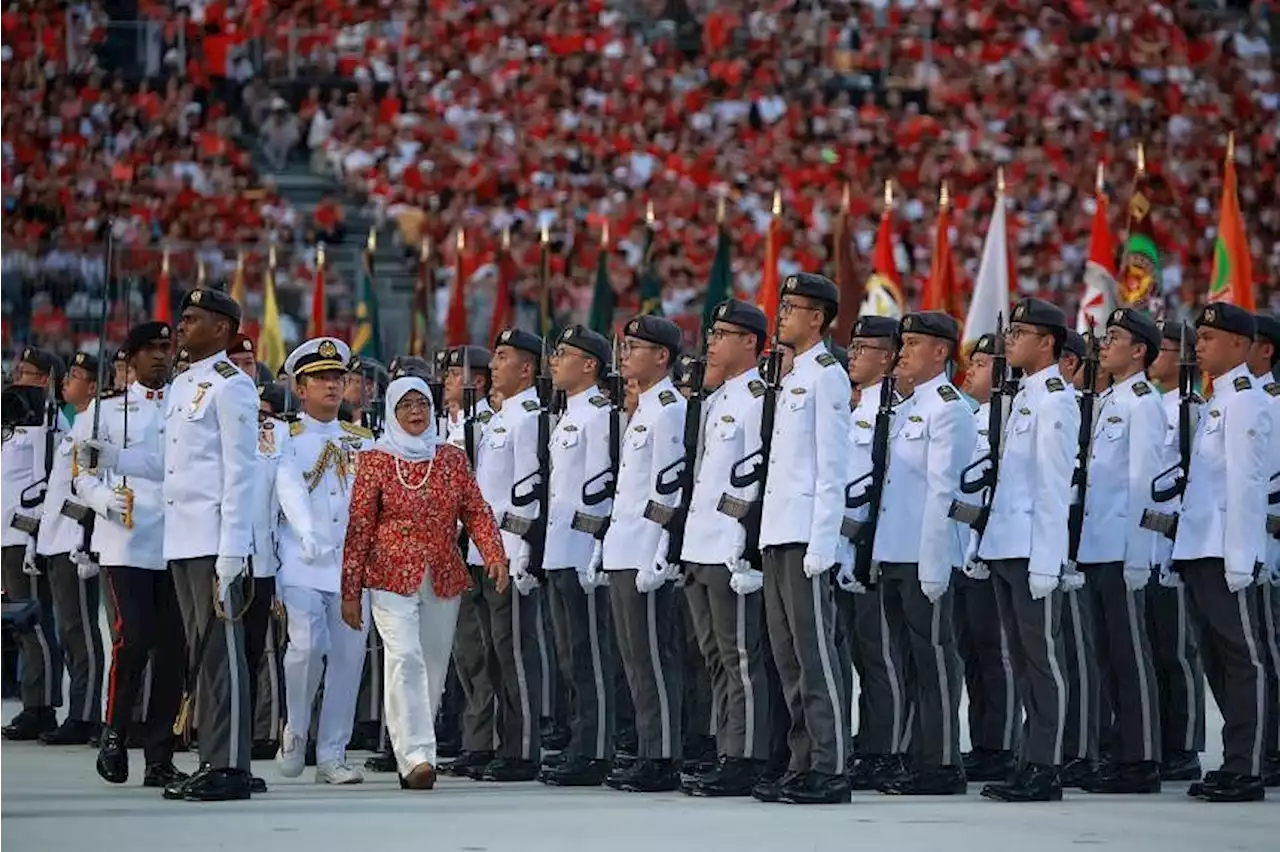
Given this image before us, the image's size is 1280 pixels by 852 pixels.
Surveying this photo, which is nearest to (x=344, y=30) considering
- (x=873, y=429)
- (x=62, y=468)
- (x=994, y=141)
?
(x=994, y=141)

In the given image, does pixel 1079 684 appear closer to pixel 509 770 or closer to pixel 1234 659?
pixel 1234 659

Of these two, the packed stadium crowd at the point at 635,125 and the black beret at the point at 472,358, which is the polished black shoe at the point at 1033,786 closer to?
the black beret at the point at 472,358

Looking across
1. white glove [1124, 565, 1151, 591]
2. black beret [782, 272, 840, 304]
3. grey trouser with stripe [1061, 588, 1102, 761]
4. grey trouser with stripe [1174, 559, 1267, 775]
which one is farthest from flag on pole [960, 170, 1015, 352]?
black beret [782, 272, 840, 304]

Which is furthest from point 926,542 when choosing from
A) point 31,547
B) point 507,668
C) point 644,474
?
point 31,547

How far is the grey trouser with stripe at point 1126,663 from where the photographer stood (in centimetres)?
1179

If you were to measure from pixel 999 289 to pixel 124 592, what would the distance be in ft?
32.5

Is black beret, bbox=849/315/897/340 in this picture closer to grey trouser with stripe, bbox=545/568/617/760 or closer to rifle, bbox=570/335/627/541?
rifle, bbox=570/335/627/541

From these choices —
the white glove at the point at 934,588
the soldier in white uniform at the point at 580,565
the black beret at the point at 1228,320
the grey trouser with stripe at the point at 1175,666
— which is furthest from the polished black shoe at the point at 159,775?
the black beret at the point at 1228,320

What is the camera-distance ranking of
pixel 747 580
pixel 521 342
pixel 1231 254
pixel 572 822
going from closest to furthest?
1. pixel 572 822
2. pixel 747 580
3. pixel 521 342
4. pixel 1231 254

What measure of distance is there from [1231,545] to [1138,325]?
1331 mm

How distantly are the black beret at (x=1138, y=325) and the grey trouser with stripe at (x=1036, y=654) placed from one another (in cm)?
139

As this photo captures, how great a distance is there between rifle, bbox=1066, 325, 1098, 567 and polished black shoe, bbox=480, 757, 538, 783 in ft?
8.66

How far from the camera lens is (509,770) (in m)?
12.3

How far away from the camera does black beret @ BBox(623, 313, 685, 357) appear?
12023 mm
